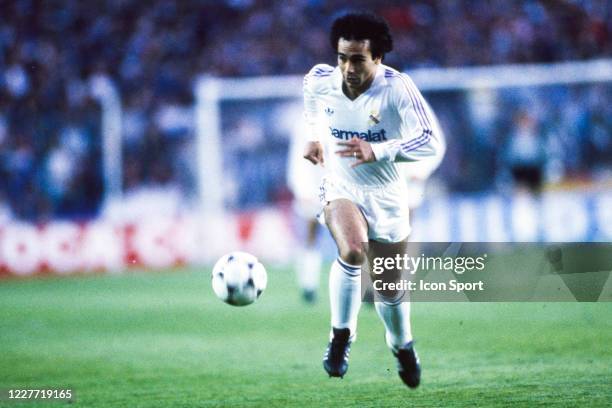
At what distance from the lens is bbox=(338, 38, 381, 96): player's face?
5.71 meters

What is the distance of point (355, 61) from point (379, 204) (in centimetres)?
81

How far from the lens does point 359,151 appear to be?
220 inches

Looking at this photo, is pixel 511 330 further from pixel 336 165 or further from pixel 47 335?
pixel 47 335

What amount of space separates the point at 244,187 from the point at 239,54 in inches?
131

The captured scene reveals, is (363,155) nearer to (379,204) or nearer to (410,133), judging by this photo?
(410,133)

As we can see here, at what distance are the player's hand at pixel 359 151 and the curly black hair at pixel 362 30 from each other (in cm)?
54

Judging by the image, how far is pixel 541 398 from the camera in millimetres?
5543

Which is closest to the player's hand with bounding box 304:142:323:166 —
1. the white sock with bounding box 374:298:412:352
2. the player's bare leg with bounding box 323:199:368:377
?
the player's bare leg with bounding box 323:199:368:377

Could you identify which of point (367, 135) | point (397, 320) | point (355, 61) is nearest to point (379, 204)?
point (367, 135)

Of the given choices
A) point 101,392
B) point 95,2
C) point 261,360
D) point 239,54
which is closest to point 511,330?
point 261,360

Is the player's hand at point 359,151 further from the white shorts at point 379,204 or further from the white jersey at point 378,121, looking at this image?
the white shorts at point 379,204

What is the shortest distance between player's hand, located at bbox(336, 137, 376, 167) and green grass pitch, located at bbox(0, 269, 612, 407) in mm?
1228

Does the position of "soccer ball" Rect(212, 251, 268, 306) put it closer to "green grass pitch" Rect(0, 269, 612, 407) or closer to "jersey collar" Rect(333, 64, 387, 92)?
"green grass pitch" Rect(0, 269, 612, 407)

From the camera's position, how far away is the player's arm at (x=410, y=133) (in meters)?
5.70
